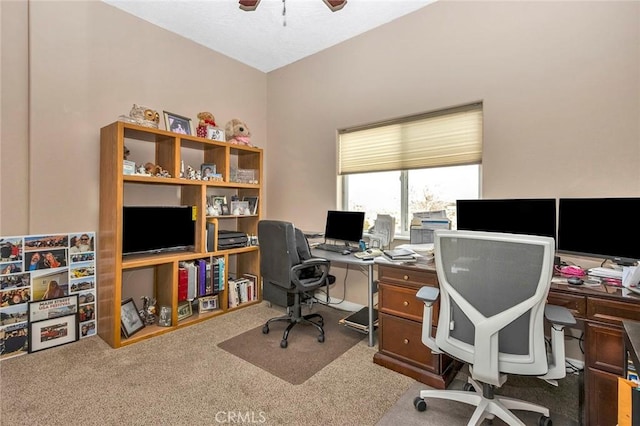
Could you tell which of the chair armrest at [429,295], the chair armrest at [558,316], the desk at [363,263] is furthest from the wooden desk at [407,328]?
the chair armrest at [558,316]

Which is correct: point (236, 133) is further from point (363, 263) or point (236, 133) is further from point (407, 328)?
point (407, 328)

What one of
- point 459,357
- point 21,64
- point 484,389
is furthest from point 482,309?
point 21,64

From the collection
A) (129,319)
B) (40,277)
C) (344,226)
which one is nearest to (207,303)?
(129,319)

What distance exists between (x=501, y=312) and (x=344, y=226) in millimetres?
1951

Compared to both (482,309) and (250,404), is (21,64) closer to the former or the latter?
(250,404)

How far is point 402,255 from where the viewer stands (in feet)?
7.88

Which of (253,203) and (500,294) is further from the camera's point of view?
(253,203)

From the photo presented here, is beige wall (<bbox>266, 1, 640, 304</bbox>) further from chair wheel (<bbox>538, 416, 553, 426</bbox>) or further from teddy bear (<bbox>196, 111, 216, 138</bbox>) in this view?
chair wheel (<bbox>538, 416, 553, 426</bbox>)

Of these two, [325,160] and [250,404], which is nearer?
[250,404]

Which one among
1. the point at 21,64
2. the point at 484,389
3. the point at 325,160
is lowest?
the point at 484,389

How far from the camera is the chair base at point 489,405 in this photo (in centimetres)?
149

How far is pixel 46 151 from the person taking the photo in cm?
249

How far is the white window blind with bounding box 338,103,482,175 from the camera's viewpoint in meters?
2.69

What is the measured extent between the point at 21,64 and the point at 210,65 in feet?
5.75
